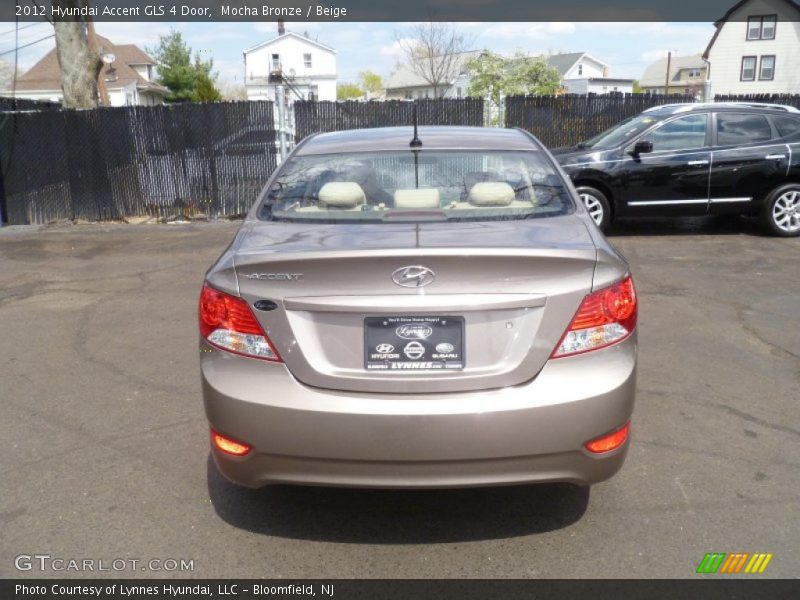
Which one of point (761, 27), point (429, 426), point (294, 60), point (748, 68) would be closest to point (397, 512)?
point (429, 426)

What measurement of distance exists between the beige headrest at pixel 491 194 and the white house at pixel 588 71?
62527 mm

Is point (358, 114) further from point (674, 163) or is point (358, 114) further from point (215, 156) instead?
point (674, 163)

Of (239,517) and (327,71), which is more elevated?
(327,71)

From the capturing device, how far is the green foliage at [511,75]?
138 feet

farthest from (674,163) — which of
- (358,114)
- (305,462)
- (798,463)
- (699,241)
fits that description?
(305,462)

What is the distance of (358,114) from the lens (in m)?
13.2

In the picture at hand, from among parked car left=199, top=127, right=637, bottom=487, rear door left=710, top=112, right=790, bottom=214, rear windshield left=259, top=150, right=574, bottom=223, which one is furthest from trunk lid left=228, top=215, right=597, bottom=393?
rear door left=710, top=112, right=790, bottom=214

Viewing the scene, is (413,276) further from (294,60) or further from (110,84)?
(294,60)

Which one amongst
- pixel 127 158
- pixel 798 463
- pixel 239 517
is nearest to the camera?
pixel 239 517

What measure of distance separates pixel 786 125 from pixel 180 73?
147ft

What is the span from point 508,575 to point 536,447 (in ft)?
1.88

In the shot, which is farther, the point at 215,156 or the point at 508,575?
the point at 215,156

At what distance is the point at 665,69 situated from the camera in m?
91.2

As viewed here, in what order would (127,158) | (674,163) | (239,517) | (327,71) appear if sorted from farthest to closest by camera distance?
(327,71)
(127,158)
(674,163)
(239,517)
